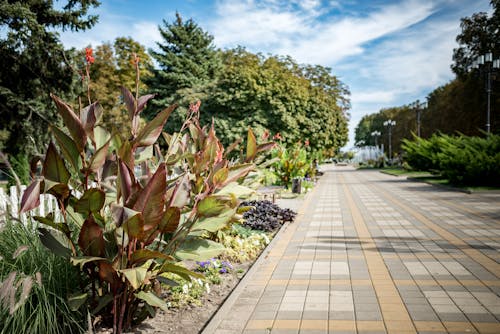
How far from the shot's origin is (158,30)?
39594 mm

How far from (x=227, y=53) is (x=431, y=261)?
42.7 m

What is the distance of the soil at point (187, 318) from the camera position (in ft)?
12.4

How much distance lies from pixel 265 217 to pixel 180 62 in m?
31.1

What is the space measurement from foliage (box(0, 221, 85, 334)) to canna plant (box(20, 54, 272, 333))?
0.17 m

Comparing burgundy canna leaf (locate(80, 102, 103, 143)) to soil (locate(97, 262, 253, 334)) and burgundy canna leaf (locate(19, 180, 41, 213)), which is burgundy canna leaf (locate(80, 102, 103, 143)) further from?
soil (locate(97, 262, 253, 334))

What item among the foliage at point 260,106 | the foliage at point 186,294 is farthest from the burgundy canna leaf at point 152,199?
the foliage at point 260,106

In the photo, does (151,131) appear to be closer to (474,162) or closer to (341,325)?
(341,325)

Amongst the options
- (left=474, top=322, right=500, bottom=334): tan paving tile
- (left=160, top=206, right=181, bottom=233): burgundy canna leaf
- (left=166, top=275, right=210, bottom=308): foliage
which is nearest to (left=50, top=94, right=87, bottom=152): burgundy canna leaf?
(left=160, top=206, right=181, bottom=233): burgundy canna leaf

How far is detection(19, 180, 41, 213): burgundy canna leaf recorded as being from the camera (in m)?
2.72

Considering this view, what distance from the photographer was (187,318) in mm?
4070

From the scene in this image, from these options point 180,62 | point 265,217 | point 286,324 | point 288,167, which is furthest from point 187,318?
point 180,62

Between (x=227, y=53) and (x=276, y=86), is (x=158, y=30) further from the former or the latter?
(x=276, y=86)

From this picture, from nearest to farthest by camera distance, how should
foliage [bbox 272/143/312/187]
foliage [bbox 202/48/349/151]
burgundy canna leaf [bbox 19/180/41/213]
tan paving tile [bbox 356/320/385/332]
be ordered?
burgundy canna leaf [bbox 19/180/41/213], tan paving tile [bbox 356/320/385/332], foliage [bbox 272/143/312/187], foliage [bbox 202/48/349/151]

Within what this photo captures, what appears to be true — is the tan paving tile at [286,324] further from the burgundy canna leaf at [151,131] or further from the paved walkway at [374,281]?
the burgundy canna leaf at [151,131]
